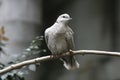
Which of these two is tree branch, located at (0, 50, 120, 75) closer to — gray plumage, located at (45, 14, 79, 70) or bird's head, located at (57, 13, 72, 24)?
gray plumage, located at (45, 14, 79, 70)

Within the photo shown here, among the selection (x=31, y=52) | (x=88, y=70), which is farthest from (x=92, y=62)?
(x=31, y=52)

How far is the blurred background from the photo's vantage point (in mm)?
5586

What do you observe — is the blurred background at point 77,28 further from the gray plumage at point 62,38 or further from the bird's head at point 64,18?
the bird's head at point 64,18

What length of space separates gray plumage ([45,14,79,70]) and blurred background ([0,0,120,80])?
2138mm

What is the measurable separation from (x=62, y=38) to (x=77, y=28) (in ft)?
11.8

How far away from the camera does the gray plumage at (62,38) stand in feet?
10.5

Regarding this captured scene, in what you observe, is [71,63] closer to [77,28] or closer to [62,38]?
[62,38]

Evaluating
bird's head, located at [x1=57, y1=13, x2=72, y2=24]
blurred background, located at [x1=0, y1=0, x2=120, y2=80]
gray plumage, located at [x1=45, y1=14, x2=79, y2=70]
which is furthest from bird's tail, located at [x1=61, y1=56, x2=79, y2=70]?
blurred background, located at [x1=0, y1=0, x2=120, y2=80]

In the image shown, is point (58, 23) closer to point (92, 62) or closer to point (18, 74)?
point (18, 74)

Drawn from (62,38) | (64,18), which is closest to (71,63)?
(62,38)

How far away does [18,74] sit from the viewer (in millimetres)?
3262

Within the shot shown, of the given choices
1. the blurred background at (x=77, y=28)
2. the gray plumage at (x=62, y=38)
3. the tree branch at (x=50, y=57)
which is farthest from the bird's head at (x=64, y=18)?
the blurred background at (x=77, y=28)

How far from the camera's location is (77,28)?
6.88m

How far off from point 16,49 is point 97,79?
4.75 ft
